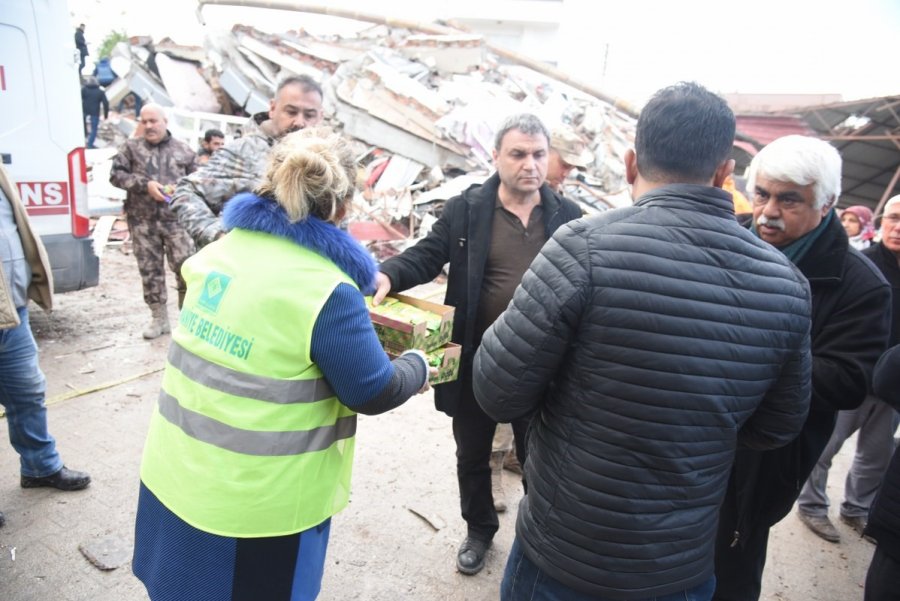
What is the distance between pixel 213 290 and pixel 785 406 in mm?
1602

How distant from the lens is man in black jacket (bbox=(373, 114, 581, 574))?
259 cm

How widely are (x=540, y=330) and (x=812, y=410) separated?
1.27m

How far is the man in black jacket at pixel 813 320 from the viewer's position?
1876 mm

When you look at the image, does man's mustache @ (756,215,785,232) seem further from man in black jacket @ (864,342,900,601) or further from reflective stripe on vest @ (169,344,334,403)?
reflective stripe on vest @ (169,344,334,403)

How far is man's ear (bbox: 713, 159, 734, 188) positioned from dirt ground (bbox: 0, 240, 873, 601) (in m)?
2.12

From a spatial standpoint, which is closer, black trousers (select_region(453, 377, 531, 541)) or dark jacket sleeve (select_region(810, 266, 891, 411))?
dark jacket sleeve (select_region(810, 266, 891, 411))

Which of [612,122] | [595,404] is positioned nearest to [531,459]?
[595,404]

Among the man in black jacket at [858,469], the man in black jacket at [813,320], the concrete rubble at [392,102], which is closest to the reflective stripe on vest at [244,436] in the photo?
the man in black jacket at [813,320]

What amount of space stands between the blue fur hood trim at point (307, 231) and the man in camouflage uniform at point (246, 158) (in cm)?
123

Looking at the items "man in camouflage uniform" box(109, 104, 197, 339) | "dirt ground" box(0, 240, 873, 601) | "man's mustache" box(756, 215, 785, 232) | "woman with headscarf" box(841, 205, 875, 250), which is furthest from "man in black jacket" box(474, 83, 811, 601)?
"woman with headscarf" box(841, 205, 875, 250)

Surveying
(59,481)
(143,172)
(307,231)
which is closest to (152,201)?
(143,172)

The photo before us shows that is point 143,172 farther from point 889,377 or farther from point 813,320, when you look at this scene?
point 889,377

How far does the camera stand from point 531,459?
61.2 inches

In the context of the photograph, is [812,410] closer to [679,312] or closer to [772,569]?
[679,312]
